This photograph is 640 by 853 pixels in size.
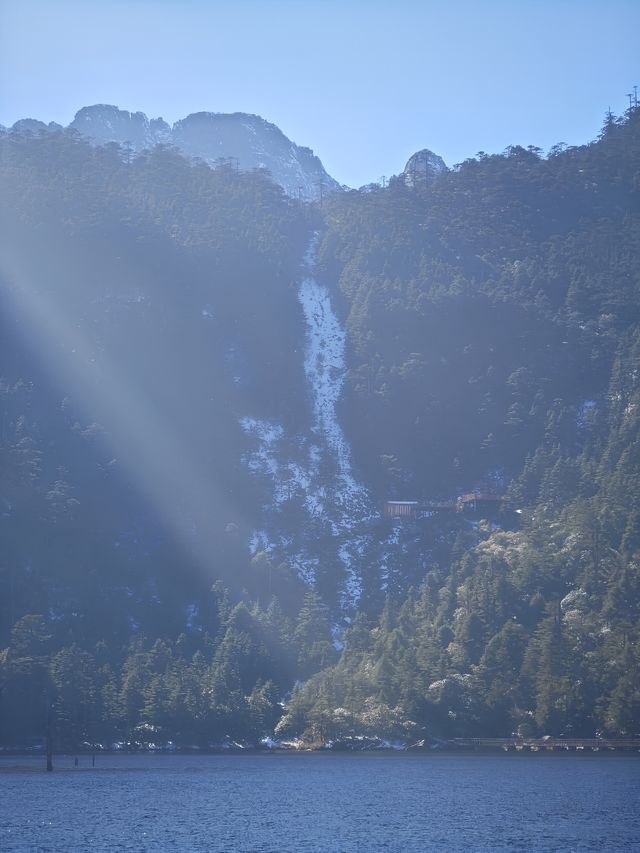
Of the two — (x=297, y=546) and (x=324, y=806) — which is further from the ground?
(x=297, y=546)

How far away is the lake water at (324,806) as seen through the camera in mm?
66812

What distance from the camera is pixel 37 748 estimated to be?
424ft

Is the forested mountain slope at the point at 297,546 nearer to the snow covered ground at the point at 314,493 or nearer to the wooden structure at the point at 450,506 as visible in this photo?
the snow covered ground at the point at 314,493

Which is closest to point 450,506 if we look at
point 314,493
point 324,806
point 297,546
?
point 314,493

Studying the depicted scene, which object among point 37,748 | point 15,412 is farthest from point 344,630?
point 15,412

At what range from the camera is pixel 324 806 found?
82375 millimetres

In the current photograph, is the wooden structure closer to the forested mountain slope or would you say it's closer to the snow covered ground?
the forested mountain slope

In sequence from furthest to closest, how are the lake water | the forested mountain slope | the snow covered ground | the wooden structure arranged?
the wooden structure < the snow covered ground < the forested mountain slope < the lake water

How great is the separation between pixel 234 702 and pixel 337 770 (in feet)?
79.7

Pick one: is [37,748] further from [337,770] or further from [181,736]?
[337,770]

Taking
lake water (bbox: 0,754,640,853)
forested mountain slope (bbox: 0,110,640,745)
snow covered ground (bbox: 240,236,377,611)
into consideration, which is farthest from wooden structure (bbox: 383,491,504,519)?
lake water (bbox: 0,754,640,853)

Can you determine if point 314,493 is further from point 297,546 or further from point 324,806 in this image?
point 324,806

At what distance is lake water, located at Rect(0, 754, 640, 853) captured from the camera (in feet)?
219

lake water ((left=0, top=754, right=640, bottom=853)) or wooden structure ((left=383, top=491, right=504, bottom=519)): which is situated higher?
wooden structure ((left=383, top=491, right=504, bottom=519))
